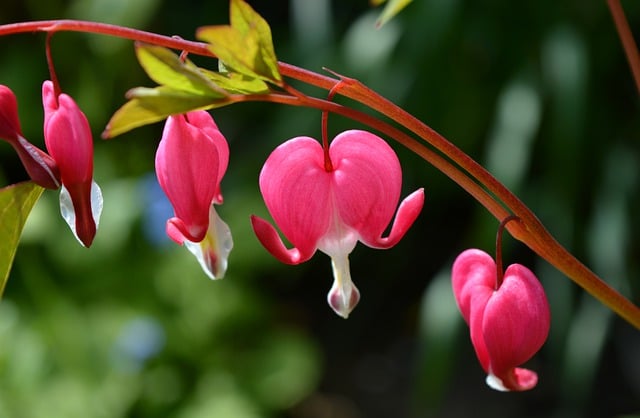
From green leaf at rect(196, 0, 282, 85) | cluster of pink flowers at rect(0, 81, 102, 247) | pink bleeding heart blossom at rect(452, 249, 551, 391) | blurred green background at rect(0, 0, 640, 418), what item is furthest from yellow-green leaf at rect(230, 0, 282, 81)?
blurred green background at rect(0, 0, 640, 418)

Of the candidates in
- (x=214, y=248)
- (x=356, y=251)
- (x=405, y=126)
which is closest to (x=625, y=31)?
(x=405, y=126)

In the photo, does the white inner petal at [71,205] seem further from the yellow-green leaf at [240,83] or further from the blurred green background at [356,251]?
the blurred green background at [356,251]

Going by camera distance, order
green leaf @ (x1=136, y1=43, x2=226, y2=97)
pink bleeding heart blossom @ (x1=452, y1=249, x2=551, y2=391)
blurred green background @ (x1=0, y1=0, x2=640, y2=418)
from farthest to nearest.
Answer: blurred green background @ (x1=0, y1=0, x2=640, y2=418) → pink bleeding heart blossom @ (x1=452, y1=249, x2=551, y2=391) → green leaf @ (x1=136, y1=43, x2=226, y2=97)

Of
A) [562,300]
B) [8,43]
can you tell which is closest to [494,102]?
[562,300]

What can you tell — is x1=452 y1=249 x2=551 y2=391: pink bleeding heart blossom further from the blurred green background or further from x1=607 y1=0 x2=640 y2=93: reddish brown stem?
the blurred green background

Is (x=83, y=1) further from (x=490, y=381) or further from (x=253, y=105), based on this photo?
(x=490, y=381)

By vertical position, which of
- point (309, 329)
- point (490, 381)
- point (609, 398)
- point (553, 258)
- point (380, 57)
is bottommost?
point (309, 329)

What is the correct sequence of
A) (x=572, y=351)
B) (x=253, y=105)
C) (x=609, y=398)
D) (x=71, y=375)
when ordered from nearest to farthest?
(x=71, y=375), (x=572, y=351), (x=609, y=398), (x=253, y=105)
